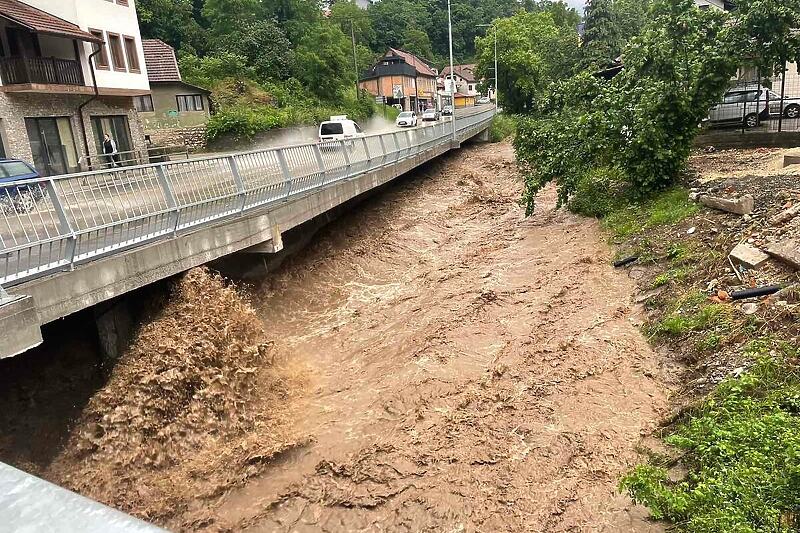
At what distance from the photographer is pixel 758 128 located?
17719 millimetres

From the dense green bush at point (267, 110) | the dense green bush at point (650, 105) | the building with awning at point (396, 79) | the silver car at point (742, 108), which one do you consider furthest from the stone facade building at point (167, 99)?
the building with awning at point (396, 79)

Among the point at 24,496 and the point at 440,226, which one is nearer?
the point at 24,496

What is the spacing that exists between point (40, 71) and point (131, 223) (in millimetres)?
17524

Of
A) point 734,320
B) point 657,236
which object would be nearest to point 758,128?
point 657,236

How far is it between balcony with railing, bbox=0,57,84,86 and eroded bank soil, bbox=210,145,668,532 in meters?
14.0

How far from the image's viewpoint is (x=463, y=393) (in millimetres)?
6965

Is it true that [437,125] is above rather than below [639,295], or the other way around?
above

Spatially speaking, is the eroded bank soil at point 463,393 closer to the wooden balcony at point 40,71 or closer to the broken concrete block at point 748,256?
the broken concrete block at point 748,256

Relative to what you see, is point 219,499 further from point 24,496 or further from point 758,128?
point 758,128

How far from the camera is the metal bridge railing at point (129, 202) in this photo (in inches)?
230

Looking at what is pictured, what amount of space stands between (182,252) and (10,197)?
2.40 m

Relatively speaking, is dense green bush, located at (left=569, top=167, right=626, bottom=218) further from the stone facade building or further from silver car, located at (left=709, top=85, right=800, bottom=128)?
the stone facade building

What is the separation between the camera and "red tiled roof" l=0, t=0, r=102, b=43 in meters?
19.2

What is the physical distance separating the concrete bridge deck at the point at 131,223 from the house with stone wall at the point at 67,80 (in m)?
14.1
